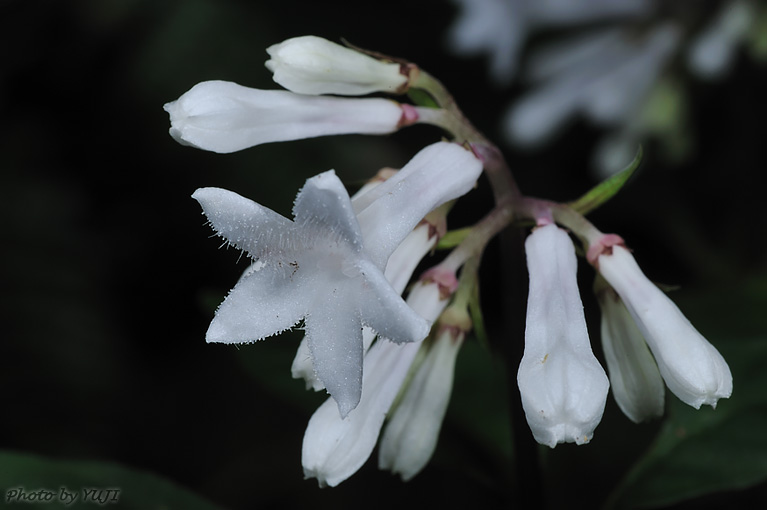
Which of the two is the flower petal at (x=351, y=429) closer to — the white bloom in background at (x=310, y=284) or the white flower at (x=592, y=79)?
the white bloom in background at (x=310, y=284)

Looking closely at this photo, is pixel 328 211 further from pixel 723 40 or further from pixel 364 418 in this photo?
pixel 723 40

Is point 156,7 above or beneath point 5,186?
above

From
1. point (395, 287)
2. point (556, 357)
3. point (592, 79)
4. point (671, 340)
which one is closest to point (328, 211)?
point (395, 287)

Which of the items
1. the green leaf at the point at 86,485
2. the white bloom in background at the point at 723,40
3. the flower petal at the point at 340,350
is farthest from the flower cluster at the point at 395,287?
the white bloom in background at the point at 723,40

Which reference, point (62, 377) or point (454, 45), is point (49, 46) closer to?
point (62, 377)

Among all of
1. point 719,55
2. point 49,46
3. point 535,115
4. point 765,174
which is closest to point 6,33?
point 49,46

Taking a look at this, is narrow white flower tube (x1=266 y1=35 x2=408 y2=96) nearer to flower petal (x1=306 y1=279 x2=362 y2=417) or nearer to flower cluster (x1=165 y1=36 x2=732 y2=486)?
flower cluster (x1=165 y1=36 x2=732 y2=486)

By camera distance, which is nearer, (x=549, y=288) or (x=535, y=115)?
(x=549, y=288)
